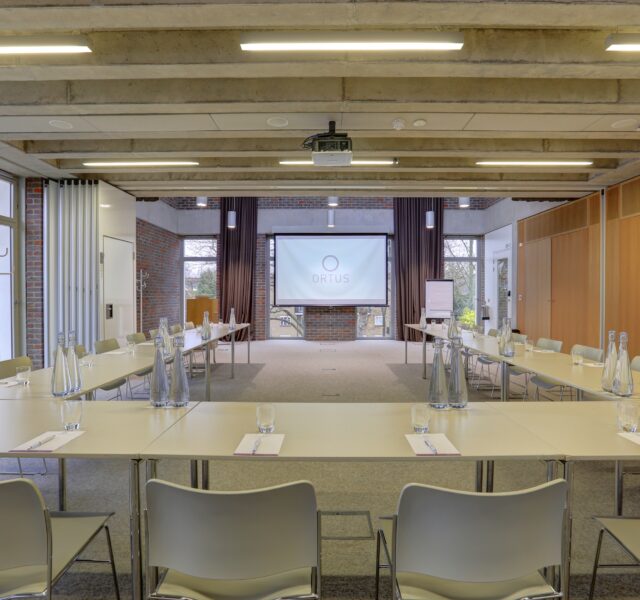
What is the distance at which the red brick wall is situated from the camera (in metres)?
6.28

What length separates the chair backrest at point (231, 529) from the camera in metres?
1.20

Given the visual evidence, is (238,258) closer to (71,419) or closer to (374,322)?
(374,322)

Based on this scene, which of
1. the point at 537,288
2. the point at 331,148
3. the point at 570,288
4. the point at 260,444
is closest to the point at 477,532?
the point at 260,444

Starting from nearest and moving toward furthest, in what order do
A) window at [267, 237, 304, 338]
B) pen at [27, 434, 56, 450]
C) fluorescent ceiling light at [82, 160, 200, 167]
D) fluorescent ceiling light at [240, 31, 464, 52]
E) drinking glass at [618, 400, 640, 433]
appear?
pen at [27, 434, 56, 450]
drinking glass at [618, 400, 640, 433]
fluorescent ceiling light at [240, 31, 464, 52]
fluorescent ceiling light at [82, 160, 200, 167]
window at [267, 237, 304, 338]

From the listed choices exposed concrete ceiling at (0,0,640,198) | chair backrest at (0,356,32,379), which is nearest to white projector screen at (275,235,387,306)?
exposed concrete ceiling at (0,0,640,198)

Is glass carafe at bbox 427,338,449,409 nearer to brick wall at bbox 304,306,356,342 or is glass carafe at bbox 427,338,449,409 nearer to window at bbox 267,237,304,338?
brick wall at bbox 304,306,356,342

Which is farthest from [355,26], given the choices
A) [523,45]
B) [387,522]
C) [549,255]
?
[549,255]

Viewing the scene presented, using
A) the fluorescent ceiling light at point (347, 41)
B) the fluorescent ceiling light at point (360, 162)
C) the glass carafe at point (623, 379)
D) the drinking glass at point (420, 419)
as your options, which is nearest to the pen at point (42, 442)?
the drinking glass at point (420, 419)

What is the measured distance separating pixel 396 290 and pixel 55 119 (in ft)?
28.0

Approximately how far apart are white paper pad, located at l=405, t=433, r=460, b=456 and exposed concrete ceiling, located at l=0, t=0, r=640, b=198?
7.63 ft

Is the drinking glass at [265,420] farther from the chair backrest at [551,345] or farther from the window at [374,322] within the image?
the window at [374,322]

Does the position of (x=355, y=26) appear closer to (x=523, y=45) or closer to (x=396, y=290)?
(x=523, y=45)

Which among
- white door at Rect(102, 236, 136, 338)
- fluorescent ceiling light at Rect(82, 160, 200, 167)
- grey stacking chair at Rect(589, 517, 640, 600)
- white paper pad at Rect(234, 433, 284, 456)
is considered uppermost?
fluorescent ceiling light at Rect(82, 160, 200, 167)

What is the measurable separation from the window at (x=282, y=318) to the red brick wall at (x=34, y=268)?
18.9ft
